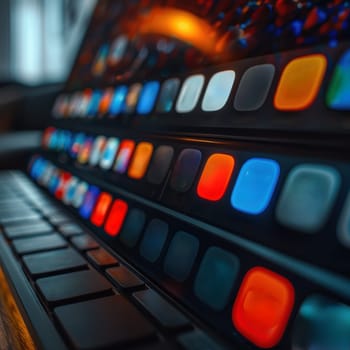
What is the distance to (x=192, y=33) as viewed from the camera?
48 centimetres

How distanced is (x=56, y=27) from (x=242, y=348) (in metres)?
2.31

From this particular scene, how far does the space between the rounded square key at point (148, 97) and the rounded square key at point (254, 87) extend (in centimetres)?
15

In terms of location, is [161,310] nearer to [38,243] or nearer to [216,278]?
[216,278]

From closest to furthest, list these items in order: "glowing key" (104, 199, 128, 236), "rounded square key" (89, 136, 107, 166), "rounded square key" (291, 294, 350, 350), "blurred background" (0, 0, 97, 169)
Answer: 1. "rounded square key" (291, 294, 350, 350)
2. "glowing key" (104, 199, 128, 236)
3. "rounded square key" (89, 136, 107, 166)
4. "blurred background" (0, 0, 97, 169)

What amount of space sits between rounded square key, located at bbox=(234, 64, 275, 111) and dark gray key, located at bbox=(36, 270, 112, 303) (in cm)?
17

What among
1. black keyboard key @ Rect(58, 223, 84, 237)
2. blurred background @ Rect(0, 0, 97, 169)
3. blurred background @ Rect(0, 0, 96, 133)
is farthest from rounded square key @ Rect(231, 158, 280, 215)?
blurred background @ Rect(0, 0, 96, 133)

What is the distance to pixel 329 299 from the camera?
→ 209mm

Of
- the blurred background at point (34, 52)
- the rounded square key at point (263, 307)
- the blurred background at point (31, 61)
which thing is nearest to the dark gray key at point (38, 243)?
the rounded square key at point (263, 307)

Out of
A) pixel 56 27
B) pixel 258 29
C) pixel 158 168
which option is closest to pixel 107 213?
pixel 158 168

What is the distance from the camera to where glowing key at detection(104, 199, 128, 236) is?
0.42 metres

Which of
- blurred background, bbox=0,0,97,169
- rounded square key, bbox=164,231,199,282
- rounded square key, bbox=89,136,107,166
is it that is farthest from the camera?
blurred background, bbox=0,0,97,169

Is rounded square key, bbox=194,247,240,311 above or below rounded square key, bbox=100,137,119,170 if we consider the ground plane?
below

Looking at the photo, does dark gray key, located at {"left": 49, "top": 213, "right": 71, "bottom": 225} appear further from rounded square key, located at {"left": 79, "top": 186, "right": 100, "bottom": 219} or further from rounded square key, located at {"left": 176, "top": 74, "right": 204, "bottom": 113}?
rounded square key, located at {"left": 176, "top": 74, "right": 204, "bottom": 113}

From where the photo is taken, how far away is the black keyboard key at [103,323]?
0.79 ft
